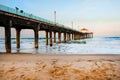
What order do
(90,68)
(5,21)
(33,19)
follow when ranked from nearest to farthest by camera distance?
1. (90,68)
2. (5,21)
3. (33,19)

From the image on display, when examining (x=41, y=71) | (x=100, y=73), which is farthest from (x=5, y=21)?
(x=100, y=73)

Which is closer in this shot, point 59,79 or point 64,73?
point 59,79

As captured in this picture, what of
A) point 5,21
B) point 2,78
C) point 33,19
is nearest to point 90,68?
point 2,78

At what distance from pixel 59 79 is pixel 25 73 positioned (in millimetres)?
1720

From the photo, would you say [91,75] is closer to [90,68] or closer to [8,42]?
[90,68]

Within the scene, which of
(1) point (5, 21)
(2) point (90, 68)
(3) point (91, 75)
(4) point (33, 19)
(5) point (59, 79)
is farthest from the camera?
(4) point (33, 19)

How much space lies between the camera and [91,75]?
7691 millimetres

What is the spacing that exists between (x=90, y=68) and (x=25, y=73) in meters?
3.08

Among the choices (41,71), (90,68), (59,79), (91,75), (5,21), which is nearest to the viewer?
(59,79)

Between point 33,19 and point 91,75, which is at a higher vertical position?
point 33,19

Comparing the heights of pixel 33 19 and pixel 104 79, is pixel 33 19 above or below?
above

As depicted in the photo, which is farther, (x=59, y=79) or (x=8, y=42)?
(x=8, y=42)

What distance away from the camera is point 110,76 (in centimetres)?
757

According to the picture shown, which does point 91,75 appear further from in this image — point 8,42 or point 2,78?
point 8,42
